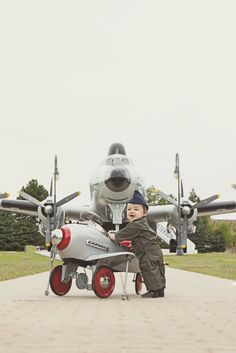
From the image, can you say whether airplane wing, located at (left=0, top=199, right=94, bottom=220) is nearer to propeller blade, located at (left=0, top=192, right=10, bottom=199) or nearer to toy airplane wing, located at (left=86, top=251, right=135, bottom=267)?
propeller blade, located at (left=0, top=192, right=10, bottom=199)

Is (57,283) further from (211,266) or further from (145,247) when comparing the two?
(211,266)

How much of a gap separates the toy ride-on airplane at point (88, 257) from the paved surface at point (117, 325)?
14.0 inches

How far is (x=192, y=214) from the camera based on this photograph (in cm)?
4000

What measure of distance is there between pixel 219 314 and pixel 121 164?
27681 millimetres

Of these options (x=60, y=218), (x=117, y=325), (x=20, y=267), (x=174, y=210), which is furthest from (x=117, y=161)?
(x=117, y=325)

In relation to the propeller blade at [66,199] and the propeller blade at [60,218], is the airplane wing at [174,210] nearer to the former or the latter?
the propeller blade at [66,199]

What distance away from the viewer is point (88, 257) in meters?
8.58

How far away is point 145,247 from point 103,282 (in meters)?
0.82

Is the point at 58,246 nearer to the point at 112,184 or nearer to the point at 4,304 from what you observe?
the point at 4,304

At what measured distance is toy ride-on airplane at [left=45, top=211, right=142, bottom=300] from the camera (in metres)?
8.38

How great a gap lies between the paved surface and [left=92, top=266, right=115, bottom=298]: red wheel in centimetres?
17

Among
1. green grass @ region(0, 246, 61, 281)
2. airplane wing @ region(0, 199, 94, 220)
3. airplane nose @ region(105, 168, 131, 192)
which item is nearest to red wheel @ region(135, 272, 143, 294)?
green grass @ region(0, 246, 61, 281)

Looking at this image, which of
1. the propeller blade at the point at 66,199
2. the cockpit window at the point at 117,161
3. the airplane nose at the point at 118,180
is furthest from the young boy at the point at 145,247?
the propeller blade at the point at 66,199

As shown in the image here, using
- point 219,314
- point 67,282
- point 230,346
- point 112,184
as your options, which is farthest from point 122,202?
point 230,346
